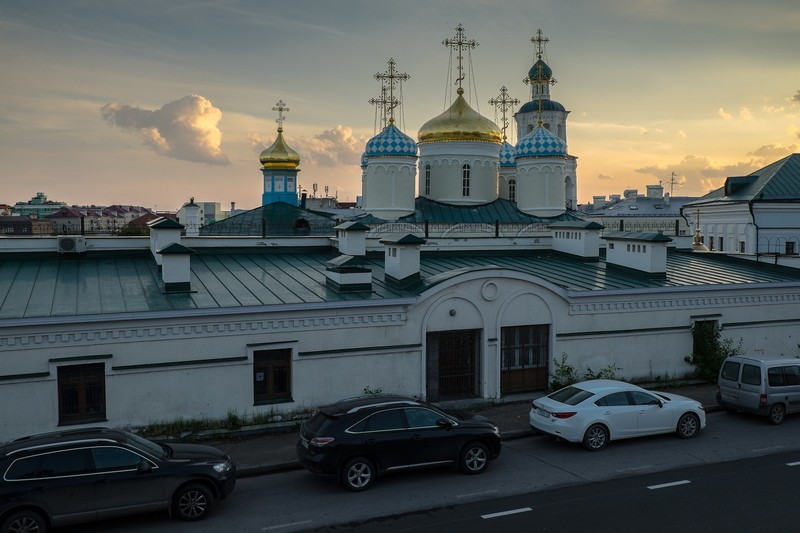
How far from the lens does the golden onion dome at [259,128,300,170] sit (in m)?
46.7

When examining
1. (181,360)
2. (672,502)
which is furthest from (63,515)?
(672,502)

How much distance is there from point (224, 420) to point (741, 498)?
10010 millimetres

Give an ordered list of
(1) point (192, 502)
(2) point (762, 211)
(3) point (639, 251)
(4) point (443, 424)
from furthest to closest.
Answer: (2) point (762, 211), (3) point (639, 251), (4) point (443, 424), (1) point (192, 502)

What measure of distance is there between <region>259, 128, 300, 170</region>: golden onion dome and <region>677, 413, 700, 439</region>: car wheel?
121 feet

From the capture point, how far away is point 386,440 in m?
11.5

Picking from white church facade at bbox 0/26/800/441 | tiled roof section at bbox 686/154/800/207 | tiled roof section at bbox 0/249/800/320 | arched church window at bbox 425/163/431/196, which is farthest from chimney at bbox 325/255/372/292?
tiled roof section at bbox 686/154/800/207

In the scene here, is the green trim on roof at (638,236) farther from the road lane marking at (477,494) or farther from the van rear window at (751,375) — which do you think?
the road lane marking at (477,494)

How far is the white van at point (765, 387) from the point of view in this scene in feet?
49.1

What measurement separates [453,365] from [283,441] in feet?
15.9

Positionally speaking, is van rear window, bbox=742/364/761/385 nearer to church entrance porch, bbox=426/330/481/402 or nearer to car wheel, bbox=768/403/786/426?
car wheel, bbox=768/403/786/426

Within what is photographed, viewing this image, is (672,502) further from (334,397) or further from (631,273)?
(631,273)

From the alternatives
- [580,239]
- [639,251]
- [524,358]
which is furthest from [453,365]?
[580,239]

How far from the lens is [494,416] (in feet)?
51.5

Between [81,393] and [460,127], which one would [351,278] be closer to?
[81,393]
